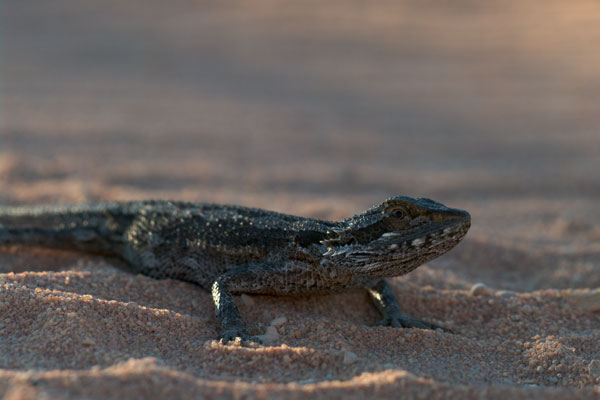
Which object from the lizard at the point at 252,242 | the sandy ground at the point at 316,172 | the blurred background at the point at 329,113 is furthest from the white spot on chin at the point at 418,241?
the blurred background at the point at 329,113

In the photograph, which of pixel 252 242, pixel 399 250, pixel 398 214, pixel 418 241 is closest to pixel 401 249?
pixel 399 250

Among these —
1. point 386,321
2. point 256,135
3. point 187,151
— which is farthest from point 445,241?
point 256,135

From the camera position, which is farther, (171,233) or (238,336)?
(171,233)

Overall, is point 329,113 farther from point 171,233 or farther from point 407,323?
point 407,323

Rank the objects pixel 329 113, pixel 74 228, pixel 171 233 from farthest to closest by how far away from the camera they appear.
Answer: pixel 329 113 < pixel 74 228 < pixel 171 233

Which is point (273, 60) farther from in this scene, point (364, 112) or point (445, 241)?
point (445, 241)

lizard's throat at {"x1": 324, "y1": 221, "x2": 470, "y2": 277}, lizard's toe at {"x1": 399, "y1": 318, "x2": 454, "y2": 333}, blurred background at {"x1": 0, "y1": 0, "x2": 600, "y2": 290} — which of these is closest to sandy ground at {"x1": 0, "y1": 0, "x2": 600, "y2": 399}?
blurred background at {"x1": 0, "y1": 0, "x2": 600, "y2": 290}
